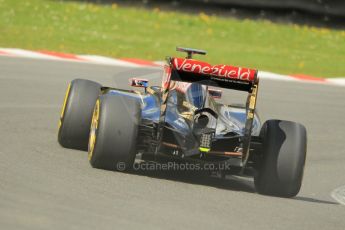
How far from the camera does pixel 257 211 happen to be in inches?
310

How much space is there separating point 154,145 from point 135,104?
0.39 m

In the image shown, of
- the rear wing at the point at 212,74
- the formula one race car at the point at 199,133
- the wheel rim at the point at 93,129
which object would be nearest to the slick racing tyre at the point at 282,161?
the formula one race car at the point at 199,133

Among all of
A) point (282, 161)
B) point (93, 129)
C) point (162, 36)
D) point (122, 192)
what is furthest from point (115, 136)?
point (162, 36)

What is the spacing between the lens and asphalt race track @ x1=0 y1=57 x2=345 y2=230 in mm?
6793

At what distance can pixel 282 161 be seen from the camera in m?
8.71

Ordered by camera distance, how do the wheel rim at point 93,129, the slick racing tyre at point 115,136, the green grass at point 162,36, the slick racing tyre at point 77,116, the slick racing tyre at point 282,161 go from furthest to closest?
the green grass at point 162,36 → the slick racing tyre at point 77,116 → the wheel rim at point 93,129 → the slick racing tyre at point 282,161 → the slick racing tyre at point 115,136

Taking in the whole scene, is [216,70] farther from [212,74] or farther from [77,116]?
[77,116]

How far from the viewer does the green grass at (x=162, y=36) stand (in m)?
20.1

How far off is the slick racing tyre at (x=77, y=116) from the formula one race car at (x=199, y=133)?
1.96 feet

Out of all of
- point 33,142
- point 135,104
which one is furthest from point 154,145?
point 33,142

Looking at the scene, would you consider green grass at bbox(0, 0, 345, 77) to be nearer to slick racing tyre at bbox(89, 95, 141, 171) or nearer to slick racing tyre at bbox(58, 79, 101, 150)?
slick racing tyre at bbox(58, 79, 101, 150)

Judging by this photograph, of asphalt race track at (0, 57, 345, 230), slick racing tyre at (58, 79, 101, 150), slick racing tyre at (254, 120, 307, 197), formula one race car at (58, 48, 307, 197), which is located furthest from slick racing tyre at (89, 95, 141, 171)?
slick racing tyre at (254, 120, 307, 197)

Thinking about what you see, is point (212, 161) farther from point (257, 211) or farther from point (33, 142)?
point (33, 142)

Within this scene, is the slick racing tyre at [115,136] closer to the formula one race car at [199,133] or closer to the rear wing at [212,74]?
the formula one race car at [199,133]
